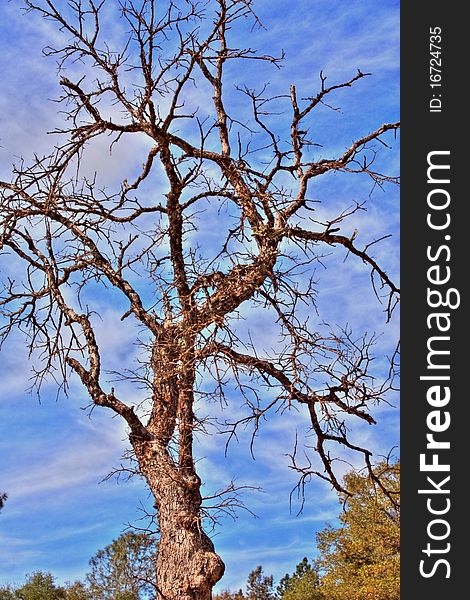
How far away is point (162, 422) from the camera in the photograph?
20.6ft

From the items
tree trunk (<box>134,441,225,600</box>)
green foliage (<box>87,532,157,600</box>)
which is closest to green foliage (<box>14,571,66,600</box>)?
green foliage (<box>87,532,157,600</box>)

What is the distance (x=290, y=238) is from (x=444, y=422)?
208 cm

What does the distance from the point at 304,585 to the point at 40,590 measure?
33.7ft

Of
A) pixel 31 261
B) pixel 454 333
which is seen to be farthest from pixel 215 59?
pixel 454 333

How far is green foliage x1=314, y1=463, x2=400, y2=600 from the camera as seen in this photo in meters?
21.7

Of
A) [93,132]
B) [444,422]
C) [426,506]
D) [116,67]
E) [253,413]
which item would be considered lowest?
[426,506]

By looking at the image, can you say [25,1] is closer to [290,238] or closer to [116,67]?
[116,67]

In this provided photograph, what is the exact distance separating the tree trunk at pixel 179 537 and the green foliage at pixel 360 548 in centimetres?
1665

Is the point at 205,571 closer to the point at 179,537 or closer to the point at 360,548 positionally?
the point at 179,537

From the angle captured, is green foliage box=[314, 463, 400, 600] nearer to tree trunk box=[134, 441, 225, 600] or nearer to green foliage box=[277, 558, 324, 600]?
green foliage box=[277, 558, 324, 600]

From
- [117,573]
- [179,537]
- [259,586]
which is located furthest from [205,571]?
[259,586]

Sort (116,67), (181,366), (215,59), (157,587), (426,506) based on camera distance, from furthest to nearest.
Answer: (215,59) < (116,67) < (181,366) < (157,587) < (426,506)

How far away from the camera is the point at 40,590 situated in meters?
25.4

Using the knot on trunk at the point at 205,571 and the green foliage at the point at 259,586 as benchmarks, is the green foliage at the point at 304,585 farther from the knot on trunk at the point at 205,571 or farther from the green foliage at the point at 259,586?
the knot on trunk at the point at 205,571
